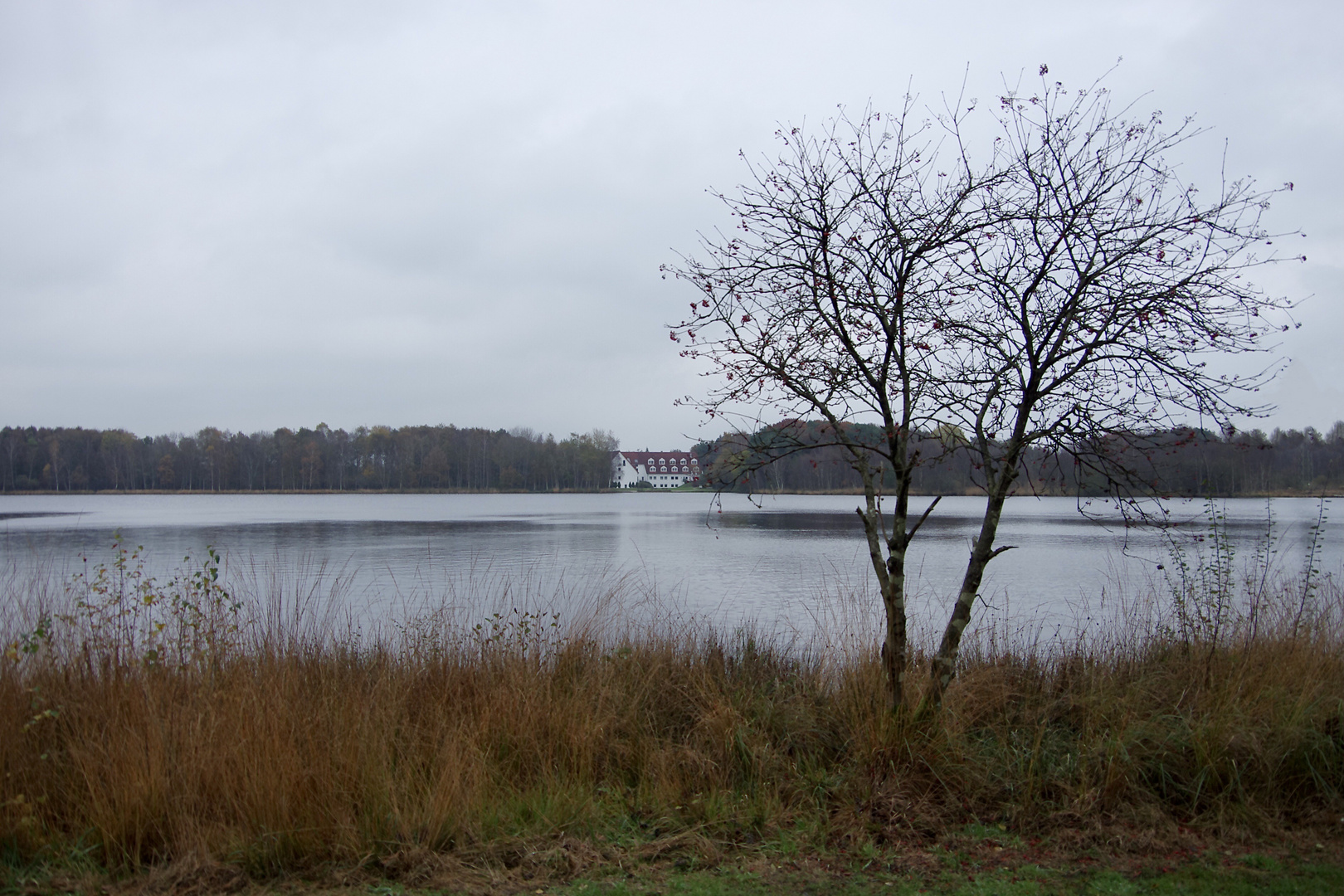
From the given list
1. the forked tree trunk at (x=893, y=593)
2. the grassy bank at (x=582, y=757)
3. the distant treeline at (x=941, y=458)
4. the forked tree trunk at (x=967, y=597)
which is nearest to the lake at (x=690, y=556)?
the distant treeline at (x=941, y=458)

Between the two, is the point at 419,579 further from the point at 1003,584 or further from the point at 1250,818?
the point at 1250,818

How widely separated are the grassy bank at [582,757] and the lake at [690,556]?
1494 mm

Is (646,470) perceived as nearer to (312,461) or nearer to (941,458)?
(312,461)

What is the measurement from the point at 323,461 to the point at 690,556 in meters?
118

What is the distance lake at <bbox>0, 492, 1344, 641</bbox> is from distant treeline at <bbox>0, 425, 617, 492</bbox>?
257 ft

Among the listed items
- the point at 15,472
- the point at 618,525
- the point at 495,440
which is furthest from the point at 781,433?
the point at 495,440

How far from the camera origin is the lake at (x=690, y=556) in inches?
557

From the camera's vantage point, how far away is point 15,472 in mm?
103625

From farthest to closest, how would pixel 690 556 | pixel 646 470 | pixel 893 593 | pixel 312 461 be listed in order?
1. pixel 646 470
2. pixel 312 461
3. pixel 690 556
4. pixel 893 593

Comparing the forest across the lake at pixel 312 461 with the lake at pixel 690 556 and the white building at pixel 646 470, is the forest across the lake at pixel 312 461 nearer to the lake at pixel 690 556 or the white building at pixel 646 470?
the white building at pixel 646 470

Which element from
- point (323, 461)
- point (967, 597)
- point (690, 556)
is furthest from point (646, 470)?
point (967, 597)

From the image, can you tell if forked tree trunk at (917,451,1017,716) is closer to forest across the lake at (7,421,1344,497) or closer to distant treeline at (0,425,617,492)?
forest across the lake at (7,421,1344,497)

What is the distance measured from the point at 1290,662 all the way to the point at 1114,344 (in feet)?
10.9

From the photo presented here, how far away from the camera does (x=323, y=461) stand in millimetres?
130000
